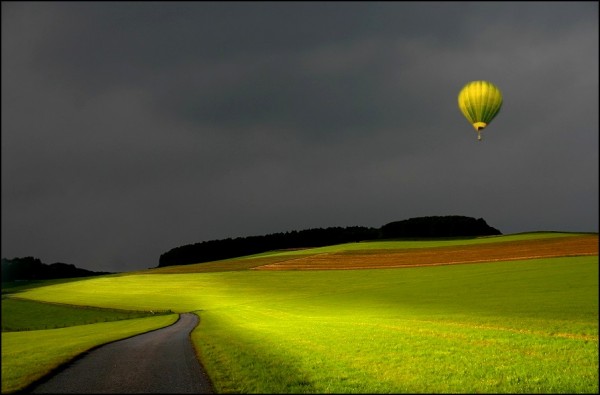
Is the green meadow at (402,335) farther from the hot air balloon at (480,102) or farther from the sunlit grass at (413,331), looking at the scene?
the hot air balloon at (480,102)

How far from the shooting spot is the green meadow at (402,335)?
17.0m

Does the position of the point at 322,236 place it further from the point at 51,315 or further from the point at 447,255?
the point at 51,315

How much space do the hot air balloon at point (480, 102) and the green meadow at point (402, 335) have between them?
721 inches

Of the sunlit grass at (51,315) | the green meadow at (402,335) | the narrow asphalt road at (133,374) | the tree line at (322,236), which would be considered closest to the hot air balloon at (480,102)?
the green meadow at (402,335)

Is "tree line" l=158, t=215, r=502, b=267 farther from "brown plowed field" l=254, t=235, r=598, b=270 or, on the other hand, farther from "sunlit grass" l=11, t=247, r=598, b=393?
"sunlit grass" l=11, t=247, r=598, b=393

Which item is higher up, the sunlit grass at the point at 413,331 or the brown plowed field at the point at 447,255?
the brown plowed field at the point at 447,255

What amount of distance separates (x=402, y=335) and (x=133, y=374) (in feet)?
51.5

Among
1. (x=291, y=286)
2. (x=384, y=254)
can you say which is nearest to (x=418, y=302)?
(x=291, y=286)

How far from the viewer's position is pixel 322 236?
140 metres

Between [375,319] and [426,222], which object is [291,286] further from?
[426,222]

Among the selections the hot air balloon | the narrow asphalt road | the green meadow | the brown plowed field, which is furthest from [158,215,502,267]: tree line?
the narrow asphalt road

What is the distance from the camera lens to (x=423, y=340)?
25.7 m

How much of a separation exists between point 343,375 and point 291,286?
56.7 m

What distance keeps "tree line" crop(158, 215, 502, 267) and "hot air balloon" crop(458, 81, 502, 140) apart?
64.8 m
